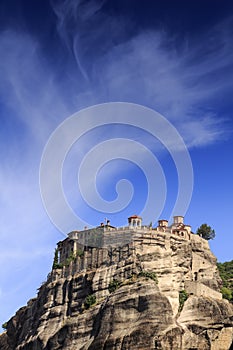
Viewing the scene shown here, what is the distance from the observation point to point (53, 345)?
8850cm

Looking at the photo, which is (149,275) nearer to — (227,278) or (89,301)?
(89,301)

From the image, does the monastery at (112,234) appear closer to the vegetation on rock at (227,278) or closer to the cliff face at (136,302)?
the cliff face at (136,302)

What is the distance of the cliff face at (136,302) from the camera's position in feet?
251

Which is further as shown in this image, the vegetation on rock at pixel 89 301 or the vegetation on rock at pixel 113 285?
the vegetation on rock at pixel 89 301

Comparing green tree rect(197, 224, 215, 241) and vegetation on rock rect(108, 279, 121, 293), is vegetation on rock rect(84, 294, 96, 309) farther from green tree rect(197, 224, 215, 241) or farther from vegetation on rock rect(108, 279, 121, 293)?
green tree rect(197, 224, 215, 241)

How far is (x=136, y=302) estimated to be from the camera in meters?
80.1

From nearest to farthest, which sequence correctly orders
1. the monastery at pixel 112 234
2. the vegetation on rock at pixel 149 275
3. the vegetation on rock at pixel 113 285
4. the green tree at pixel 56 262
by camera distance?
the vegetation on rock at pixel 149 275 < the vegetation on rock at pixel 113 285 < the monastery at pixel 112 234 < the green tree at pixel 56 262

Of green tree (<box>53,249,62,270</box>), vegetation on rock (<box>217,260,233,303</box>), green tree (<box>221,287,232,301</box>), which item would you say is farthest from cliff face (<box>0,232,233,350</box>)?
vegetation on rock (<box>217,260,233,303</box>)

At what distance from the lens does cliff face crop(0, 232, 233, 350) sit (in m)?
76.6

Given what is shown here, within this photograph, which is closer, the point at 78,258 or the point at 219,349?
the point at 219,349

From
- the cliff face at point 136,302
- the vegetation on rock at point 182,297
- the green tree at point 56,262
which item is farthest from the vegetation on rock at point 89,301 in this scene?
the green tree at point 56,262

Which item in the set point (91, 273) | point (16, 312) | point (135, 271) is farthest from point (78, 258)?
point (16, 312)

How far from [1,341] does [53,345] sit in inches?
1271

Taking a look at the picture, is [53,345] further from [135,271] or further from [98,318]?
[135,271]
